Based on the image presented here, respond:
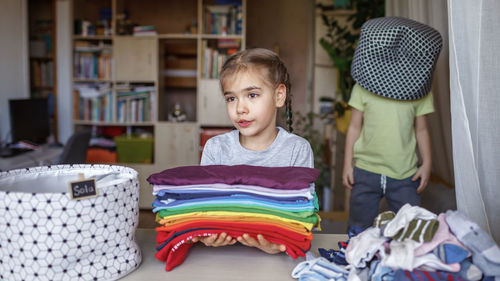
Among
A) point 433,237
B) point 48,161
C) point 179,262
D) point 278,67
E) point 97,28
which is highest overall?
point 97,28

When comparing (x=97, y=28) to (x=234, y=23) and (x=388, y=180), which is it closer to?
(x=234, y=23)

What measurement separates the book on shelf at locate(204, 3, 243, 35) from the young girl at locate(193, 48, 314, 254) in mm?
3036

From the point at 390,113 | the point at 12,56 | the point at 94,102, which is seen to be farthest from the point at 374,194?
the point at 12,56

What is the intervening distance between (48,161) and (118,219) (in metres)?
2.82

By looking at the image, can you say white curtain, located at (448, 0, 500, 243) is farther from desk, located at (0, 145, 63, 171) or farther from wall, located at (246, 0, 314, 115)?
wall, located at (246, 0, 314, 115)

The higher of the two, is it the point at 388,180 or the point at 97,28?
the point at 97,28

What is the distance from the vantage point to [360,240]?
0.82m

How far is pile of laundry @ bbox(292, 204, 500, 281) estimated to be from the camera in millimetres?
704

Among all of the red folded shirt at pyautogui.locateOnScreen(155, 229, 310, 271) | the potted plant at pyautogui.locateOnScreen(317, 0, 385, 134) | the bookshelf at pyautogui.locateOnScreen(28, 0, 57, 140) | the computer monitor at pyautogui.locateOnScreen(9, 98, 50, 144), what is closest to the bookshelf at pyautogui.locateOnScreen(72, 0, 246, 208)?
the bookshelf at pyautogui.locateOnScreen(28, 0, 57, 140)

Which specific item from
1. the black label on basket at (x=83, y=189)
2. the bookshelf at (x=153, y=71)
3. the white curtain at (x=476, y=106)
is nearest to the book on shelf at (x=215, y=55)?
the bookshelf at (x=153, y=71)

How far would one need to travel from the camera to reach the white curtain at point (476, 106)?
1020 mm

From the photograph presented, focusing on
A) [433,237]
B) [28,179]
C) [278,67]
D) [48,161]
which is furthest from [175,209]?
[48,161]

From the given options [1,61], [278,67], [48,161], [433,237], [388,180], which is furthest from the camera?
[1,61]

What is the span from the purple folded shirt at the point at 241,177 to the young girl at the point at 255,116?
0.36 metres
